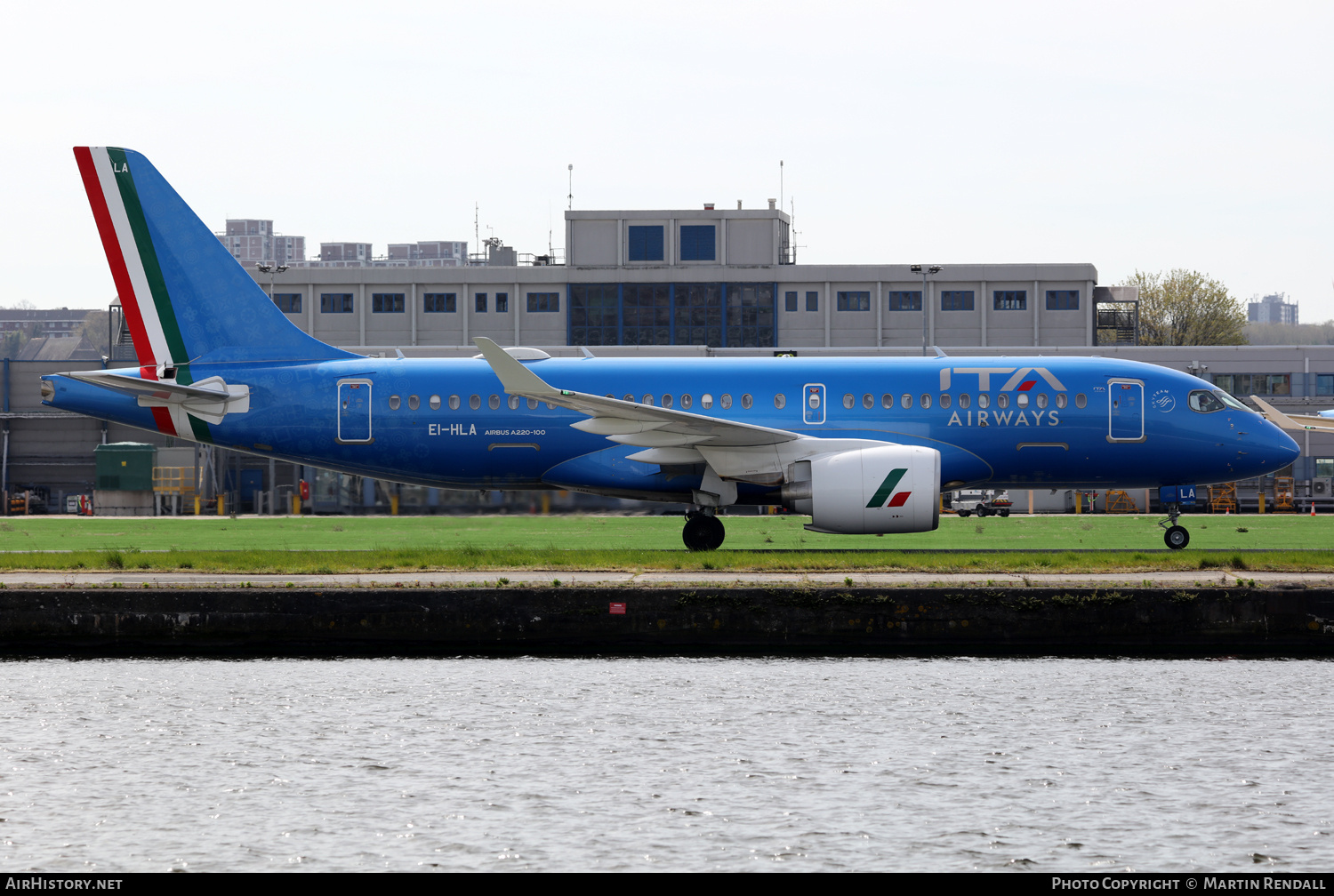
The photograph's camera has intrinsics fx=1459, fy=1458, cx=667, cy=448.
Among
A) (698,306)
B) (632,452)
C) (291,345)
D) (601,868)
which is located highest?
(698,306)

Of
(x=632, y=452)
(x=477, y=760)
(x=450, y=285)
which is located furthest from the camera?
(x=450, y=285)

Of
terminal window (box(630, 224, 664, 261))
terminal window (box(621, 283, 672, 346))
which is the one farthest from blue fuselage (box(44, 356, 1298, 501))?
terminal window (box(630, 224, 664, 261))

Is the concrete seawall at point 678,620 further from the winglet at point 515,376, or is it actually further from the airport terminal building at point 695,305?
the airport terminal building at point 695,305

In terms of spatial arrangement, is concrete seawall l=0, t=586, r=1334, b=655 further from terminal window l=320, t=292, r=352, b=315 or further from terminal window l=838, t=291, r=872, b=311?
terminal window l=320, t=292, r=352, b=315

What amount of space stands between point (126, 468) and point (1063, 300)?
60.5 m

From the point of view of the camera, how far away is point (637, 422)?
30.3m

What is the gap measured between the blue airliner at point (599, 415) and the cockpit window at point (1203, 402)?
0.16ft

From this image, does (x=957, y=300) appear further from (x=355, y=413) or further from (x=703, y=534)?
(x=355, y=413)

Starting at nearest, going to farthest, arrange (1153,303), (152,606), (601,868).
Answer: (601,868) → (152,606) → (1153,303)

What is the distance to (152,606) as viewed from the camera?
71.8 feet

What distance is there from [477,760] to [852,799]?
14.0ft

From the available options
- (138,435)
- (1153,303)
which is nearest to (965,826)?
(138,435)

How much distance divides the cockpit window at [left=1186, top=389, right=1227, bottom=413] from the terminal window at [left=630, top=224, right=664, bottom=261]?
72738 mm
